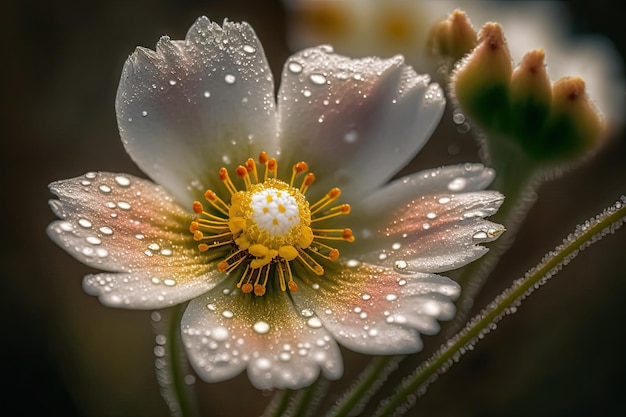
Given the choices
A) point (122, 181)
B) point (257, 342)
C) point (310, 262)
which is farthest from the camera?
point (310, 262)

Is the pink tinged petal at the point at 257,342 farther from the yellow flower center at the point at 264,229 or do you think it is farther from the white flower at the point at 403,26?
the white flower at the point at 403,26

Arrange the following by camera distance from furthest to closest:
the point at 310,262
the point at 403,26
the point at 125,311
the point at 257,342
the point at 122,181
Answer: the point at 403,26 < the point at 125,311 < the point at 310,262 < the point at 122,181 < the point at 257,342

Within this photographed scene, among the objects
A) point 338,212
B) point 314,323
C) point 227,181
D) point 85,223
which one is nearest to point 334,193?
point 338,212

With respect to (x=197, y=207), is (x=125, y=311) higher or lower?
lower

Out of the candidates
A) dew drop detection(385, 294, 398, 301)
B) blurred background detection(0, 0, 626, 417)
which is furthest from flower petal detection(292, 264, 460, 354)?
blurred background detection(0, 0, 626, 417)

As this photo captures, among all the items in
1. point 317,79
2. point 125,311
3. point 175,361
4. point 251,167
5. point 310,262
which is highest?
point 317,79

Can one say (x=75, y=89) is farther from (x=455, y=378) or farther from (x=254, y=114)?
(x=455, y=378)

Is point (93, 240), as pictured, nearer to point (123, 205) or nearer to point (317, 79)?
point (123, 205)
